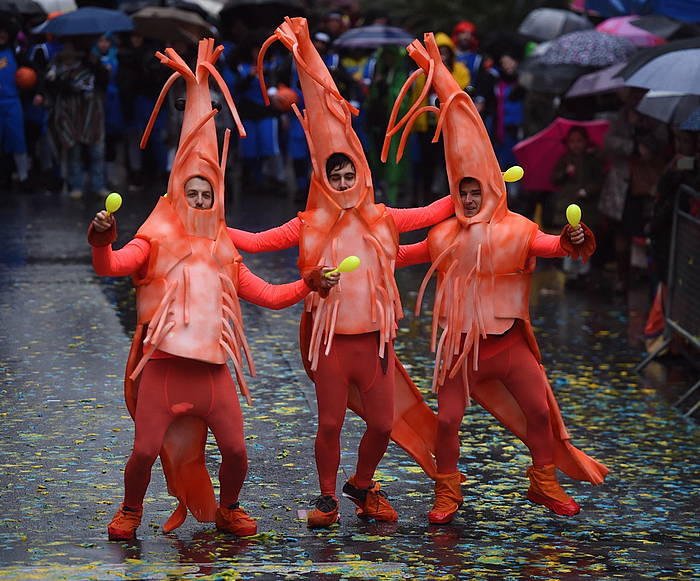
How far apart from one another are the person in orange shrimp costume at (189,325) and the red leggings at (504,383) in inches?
36.0

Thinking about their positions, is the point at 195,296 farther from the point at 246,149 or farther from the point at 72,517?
the point at 246,149

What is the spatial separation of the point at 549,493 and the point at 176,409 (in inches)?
68.9

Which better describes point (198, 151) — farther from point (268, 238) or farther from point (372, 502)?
point (372, 502)

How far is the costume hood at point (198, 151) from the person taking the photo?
6188 mm

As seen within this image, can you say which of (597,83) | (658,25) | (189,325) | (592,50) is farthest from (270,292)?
(658,25)

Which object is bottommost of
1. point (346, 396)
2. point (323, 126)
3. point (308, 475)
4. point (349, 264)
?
point (308, 475)

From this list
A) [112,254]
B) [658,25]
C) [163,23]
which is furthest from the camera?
[163,23]

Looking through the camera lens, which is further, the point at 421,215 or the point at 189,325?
the point at 421,215

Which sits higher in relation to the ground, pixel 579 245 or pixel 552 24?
pixel 552 24

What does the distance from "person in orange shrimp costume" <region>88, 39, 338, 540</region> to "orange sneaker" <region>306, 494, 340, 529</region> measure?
10.9 inches

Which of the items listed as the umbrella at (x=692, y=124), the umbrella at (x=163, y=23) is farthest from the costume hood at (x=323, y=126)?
the umbrella at (x=163, y=23)

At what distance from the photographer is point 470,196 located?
21.7 feet

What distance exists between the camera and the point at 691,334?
9.39m


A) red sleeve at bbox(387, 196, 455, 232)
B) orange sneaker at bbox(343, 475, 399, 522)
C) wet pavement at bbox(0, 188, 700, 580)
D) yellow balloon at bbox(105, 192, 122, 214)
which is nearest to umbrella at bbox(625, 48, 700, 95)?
wet pavement at bbox(0, 188, 700, 580)
